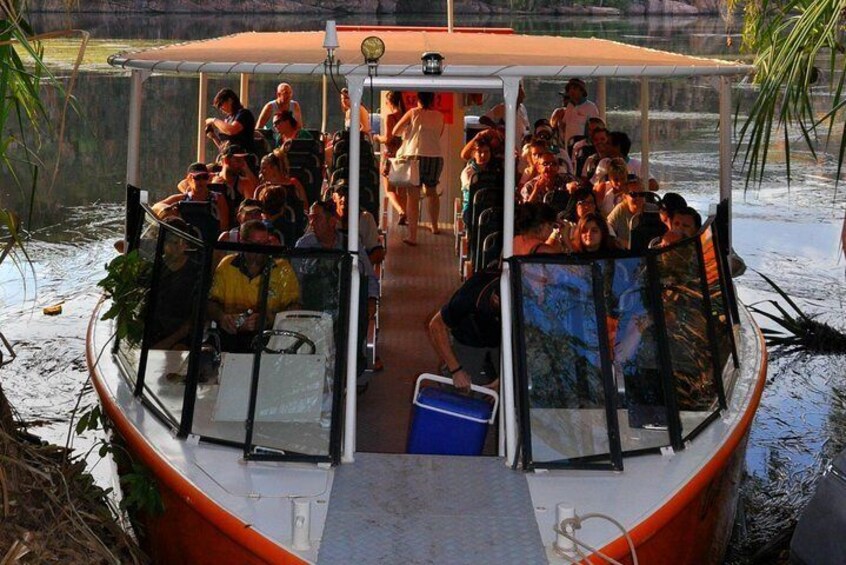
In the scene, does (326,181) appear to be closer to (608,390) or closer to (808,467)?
(808,467)

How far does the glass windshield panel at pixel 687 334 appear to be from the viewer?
5953mm

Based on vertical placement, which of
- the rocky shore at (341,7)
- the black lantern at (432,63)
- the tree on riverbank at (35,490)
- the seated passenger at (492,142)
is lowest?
the tree on riverbank at (35,490)

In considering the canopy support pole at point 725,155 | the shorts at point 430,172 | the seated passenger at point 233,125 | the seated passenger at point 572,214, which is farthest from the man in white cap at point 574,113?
the canopy support pole at point 725,155

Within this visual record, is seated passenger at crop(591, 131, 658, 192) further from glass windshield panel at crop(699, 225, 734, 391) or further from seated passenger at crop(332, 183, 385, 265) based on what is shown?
glass windshield panel at crop(699, 225, 734, 391)

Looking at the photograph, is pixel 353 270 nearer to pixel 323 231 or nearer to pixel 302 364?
pixel 302 364

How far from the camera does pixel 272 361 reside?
562 centimetres

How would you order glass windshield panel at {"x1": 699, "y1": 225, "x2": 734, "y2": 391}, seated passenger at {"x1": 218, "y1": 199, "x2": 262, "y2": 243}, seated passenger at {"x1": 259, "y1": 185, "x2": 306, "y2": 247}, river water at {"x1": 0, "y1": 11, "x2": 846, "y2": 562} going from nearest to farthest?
1. glass windshield panel at {"x1": 699, "y1": 225, "x2": 734, "y2": 391}
2. seated passenger at {"x1": 218, "y1": 199, "x2": 262, "y2": 243}
3. seated passenger at {"x1": 259, "y1": 185, "x2": 306, "y2": 247}
4. river water at {"x1": 0, "y1": 11, "x2": 846, "y2": 562}

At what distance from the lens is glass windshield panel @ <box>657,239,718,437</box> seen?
595cm

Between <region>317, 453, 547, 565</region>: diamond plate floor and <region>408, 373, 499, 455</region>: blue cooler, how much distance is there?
25cm

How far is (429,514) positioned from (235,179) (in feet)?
17.8

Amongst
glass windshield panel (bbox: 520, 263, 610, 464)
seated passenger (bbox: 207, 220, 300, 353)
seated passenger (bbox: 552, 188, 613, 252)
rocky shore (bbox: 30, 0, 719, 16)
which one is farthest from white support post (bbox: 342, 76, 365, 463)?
rocky shore (bbox: 30, 0, 719, 16)

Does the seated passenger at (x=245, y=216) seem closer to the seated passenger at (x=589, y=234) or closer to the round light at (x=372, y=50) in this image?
the round light at (x=372, y=50)

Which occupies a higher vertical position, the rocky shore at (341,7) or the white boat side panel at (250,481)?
the rocky shore at (341,7)

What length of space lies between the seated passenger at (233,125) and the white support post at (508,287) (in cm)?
591
